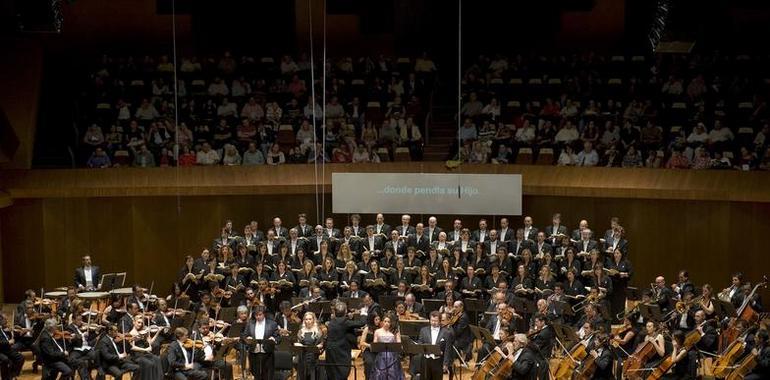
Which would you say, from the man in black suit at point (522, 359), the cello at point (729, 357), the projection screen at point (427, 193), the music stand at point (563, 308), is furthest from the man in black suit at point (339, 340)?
the projection screen at point (427, 193)

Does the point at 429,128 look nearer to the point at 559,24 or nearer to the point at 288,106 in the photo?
the point at 288,106

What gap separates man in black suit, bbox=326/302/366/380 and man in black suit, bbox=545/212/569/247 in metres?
4.82

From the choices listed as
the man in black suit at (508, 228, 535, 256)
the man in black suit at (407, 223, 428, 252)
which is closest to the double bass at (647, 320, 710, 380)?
the man in black suit at (508, 228, 535, 256)

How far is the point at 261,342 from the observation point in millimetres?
14523

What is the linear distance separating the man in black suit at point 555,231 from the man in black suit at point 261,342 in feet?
17.8

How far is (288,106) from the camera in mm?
22188

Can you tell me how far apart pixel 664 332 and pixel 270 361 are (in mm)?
4914

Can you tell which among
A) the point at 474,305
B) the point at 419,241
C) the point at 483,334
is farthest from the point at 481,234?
the point at 483,334

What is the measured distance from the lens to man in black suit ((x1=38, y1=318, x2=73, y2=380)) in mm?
14602

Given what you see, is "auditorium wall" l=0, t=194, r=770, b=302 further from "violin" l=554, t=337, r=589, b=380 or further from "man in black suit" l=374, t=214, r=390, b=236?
"violin" l=554, t=337, r=589, b=380

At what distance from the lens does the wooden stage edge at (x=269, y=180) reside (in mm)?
19719

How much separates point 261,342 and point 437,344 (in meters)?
2.22

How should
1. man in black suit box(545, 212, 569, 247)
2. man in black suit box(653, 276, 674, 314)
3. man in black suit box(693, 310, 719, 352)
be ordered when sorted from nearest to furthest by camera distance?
man in black suit box(693, 310, 719, 352)
man in black suit box(653, 276, 674, 314)
man in black suit box(545, 212, 569, 247)

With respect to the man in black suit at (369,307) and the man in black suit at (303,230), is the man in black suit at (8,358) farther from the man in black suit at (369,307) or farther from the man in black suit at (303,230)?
the man in black suit at (303,230)
